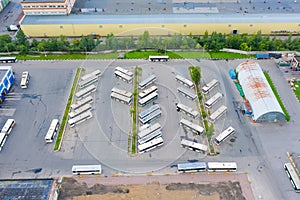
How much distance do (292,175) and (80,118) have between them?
71.6 ft

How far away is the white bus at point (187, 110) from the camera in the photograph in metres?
34.0

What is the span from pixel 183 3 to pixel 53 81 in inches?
1062

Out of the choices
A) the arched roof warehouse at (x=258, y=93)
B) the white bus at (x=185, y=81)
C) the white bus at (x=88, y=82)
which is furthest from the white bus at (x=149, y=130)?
the white bus at (x=88, y=82)

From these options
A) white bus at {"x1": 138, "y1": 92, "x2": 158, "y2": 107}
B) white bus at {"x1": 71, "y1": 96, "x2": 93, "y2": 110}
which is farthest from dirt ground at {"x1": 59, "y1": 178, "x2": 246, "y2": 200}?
white bus at {"x1": 138, "y1": 92, "x2": 158, "y2": 107}

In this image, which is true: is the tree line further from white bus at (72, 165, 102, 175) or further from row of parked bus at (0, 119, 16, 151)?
white bus at (72, 165, 102, 175)

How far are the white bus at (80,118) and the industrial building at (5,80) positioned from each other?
32.9 feet

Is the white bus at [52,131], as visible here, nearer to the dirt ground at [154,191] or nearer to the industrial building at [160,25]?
the dirt ground at [154,191]

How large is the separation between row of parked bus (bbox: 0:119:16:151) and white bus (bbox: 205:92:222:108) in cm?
2167

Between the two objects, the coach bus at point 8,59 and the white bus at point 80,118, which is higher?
the coach bus at point 8,59

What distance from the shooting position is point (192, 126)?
32.6 metres

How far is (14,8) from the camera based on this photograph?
189ft

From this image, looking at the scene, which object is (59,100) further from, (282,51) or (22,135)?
(282,51)

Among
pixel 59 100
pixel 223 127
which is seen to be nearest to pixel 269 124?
pixel 223 127

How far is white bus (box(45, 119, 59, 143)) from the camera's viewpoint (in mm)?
31550
